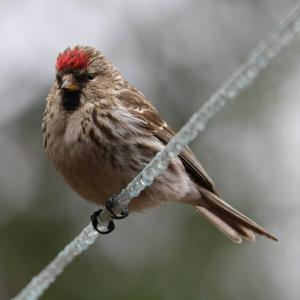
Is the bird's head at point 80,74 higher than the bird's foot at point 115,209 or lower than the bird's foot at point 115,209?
higher

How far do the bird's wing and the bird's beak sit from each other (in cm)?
25

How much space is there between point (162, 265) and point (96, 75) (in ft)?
6.08

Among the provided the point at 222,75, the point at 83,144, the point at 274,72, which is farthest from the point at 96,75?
the point at 222,75

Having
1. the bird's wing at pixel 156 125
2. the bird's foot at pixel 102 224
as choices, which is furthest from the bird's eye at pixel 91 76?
the bird's foot at pixel 102 224

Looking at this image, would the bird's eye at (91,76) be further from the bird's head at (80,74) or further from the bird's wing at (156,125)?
the bird's wing at (156,125)

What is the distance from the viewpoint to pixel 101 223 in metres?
3.17

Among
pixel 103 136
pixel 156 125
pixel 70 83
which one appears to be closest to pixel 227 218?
pixel 156 125

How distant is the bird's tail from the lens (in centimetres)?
394

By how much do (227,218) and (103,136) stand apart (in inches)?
39.5

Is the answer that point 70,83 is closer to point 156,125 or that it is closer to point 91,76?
point 91,76

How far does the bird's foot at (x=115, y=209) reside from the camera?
9.95 ft

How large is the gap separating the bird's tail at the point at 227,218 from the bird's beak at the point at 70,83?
2.85 ft

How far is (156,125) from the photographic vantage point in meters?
3.83

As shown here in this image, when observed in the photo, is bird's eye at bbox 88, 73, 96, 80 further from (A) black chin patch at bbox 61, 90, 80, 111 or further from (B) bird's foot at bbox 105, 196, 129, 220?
(B) bird's foot at bbox 105, 196, 129, 220
